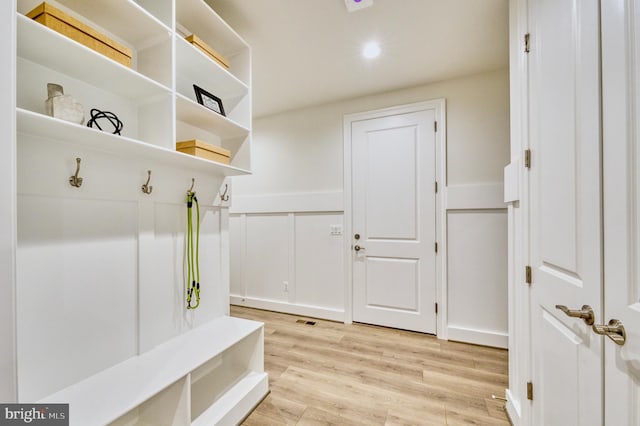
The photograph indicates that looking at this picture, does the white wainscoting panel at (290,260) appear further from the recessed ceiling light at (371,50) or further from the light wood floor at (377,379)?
the recessed ceiling light at (371,50)

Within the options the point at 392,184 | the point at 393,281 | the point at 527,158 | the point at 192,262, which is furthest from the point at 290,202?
the point at 527,158

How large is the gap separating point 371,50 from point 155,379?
8.20ft

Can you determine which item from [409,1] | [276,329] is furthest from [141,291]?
[409,1]

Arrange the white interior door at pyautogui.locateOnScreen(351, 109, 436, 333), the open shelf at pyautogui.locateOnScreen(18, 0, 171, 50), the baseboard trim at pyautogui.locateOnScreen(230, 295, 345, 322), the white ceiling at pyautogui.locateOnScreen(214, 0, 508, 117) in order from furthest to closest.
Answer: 1. the baseboard trim at pyautogui.locateOnScreen(230, 295, 345, 322)
2. the white interior door at pyautogui.locateOnScreen(351, 109, 436, 333)
3. the white ceiling at pyautogui.locateOnScreen(214, 0, 508, 117)
4. the open shelf at pyautogui.locateOnScreen(18, 0, 171, 50)

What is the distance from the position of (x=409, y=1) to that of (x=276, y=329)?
2.93 meters

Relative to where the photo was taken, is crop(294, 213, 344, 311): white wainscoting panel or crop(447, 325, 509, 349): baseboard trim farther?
crop(294, 213, 344, 311): white wainscoting panel

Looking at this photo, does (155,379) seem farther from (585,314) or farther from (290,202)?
(290,202)

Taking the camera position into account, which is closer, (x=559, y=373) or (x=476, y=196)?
(x=559, y=373)

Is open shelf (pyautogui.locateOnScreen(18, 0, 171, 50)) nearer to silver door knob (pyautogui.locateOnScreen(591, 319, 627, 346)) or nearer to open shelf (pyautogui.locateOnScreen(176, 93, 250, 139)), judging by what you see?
open shelf (pyautogui.locateOnScreen(176, 93, 250, 139))

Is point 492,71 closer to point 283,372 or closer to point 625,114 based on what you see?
point 625,114

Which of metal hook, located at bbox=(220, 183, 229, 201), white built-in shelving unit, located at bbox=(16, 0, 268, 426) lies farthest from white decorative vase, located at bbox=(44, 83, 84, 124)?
metal hook, located at bbox=(220, 183, 229, 201)

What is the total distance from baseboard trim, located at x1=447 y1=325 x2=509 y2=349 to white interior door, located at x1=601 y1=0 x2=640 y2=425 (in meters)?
1.85

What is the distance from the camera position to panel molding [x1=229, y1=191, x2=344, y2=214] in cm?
303

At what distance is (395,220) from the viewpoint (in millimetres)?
2764
